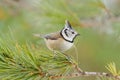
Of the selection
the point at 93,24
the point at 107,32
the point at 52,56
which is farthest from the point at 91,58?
the point at 52,56

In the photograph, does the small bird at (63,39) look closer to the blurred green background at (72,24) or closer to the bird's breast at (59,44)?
the bird's breast at (59,44)

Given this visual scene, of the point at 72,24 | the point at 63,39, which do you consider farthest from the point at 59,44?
the point at 72,24

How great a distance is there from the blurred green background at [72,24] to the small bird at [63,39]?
18 centimetres

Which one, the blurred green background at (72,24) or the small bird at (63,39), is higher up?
the blurred green background at (72,24)

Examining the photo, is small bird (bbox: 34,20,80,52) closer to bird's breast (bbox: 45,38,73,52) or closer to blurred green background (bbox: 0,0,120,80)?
bird's breast (bbox: 45,38,73,52)

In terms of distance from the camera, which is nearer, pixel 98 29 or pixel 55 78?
pixel 55 78

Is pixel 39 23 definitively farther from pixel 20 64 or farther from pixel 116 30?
pixel 20 64

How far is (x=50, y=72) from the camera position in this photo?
71 centimetres

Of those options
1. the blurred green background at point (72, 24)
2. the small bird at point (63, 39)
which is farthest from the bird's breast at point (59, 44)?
the blurred green background at point (72, 24)

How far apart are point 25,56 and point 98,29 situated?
63 cm

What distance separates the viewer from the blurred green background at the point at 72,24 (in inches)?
44.6

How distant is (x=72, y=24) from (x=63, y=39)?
1.07ft

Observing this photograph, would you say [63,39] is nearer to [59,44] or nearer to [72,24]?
[59,44]

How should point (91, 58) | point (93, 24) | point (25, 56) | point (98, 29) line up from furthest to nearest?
point (91, 58) → point (98, 29) → point (93, 24) → point (25, 56)
